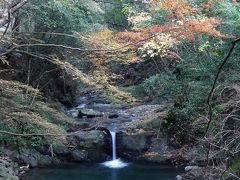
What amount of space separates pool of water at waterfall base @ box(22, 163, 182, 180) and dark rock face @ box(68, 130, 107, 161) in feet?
1.62

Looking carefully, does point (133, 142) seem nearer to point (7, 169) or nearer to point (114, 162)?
point (114, 162)

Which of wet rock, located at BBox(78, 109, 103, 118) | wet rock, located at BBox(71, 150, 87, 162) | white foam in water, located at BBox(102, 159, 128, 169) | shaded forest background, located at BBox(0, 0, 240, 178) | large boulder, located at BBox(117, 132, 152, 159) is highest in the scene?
shaded forest background, located at BBox(0, 0, 240, 178)

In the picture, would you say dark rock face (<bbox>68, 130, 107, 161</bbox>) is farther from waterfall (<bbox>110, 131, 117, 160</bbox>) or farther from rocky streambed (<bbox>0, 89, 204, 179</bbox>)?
waterfall (<bbox>110, 131, 117, 160</bbox>)

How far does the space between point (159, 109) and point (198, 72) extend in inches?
96.6

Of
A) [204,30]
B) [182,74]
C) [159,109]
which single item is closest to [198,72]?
[182,74]

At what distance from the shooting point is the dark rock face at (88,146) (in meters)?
10.7

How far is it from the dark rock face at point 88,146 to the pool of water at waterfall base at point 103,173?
49cm

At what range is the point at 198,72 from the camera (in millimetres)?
9359

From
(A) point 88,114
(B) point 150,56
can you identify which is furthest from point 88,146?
(B) point 150,56

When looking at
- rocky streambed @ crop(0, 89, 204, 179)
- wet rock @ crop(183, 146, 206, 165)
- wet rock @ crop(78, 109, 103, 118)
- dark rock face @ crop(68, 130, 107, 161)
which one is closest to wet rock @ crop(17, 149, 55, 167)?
rocky streambed @ crop(0, 89, 204, 179)

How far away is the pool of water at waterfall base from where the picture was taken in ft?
28.9

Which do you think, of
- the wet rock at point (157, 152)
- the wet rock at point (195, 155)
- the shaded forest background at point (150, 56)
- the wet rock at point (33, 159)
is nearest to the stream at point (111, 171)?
the wet rock at point (157, 152)

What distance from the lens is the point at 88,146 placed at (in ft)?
35.7

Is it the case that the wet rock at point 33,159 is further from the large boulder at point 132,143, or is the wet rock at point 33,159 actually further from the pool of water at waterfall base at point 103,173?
the large boulder at point 132,143
